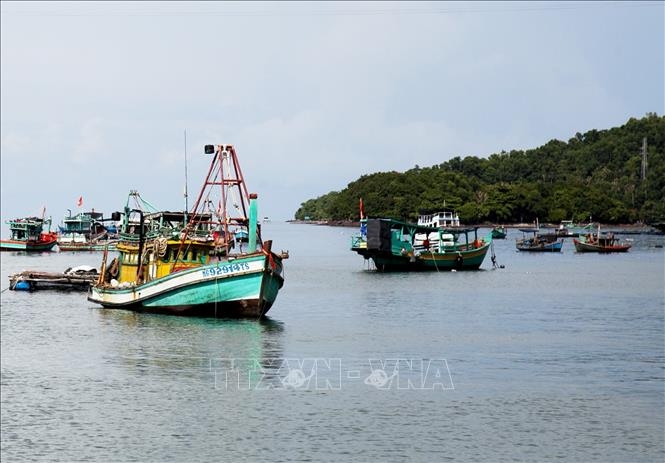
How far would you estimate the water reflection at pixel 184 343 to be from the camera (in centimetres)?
3841

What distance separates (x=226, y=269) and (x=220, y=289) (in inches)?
59.8

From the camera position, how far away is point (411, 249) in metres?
90.4

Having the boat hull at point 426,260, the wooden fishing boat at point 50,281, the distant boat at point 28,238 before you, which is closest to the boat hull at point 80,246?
the distant boat at point 28,238

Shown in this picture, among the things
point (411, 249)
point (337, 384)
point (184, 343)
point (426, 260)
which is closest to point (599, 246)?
point (426, 260)

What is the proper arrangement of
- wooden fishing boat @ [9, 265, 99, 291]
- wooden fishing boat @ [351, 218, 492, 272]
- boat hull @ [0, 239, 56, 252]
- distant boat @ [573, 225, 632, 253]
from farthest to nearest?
distant boat @ [573, 225, 632, 253] → boat hull @ [0, 239, 56, 252] → wooden fishing boat @ [351, 218, 492, 272] → wooden fishing boat @ [9, 265, 99, 291]

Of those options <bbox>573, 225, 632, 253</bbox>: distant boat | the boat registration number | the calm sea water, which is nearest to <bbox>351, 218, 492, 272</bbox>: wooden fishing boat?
the calm sea water

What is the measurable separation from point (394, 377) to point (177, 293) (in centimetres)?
1725

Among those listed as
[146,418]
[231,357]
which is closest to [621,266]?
[231,357]

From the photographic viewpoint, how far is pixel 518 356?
138 ft

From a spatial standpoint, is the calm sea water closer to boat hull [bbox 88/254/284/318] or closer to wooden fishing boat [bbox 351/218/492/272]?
boat hull [bbox 88/254/284/318]

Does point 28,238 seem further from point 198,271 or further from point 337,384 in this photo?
point 337,384

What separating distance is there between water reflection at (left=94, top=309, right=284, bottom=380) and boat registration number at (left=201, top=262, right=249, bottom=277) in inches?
98.3

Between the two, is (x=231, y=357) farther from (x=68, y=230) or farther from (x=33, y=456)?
(x=68, y=230)

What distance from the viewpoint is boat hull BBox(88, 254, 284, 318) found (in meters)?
47.8
